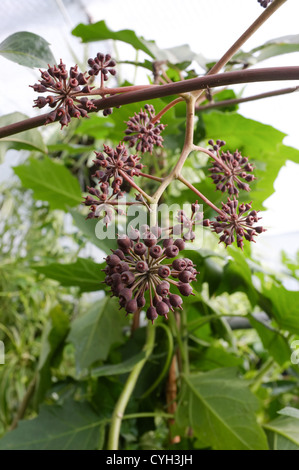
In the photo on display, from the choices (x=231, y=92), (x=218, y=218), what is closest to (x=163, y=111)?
(x=218, y=218)

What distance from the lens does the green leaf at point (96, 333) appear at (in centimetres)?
60

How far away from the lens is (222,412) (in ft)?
1.63

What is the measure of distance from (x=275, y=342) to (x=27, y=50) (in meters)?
0.48

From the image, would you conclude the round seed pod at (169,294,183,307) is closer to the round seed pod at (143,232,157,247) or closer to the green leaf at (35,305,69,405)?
the round seed pod at (143,232,157,247)

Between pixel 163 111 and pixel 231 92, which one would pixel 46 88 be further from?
pixel 231 92

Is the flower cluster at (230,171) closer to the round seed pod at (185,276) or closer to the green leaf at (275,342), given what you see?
the round seed pod at (185,276)

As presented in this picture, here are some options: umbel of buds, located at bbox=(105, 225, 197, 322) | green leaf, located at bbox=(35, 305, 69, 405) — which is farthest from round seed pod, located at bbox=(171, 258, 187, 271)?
green leaf, located at bbox=(35, 305, 69, 405)

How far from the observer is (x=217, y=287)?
1.87 feet

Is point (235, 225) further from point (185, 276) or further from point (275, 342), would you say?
point (275, 342)

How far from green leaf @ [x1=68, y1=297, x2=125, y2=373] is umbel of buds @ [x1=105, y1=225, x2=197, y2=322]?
39 cm

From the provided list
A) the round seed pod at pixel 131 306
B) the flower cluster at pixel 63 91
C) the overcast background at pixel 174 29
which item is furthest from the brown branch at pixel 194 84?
the overcast background at pixel 174 29

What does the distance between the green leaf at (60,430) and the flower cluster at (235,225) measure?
415mm

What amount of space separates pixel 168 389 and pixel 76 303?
52cm

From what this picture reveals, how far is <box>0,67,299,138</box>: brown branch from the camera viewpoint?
0.21 meters
